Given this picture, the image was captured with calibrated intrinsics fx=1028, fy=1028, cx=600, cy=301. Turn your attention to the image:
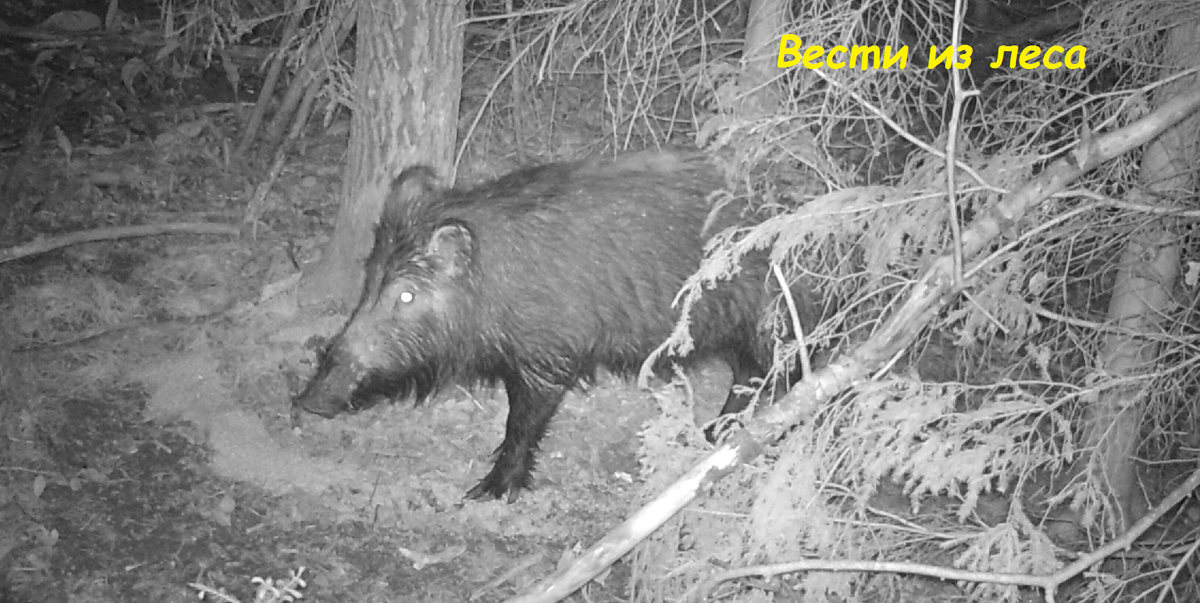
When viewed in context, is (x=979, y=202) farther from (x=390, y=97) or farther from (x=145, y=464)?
(x=145, y=464)

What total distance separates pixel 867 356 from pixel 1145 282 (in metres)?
2.42

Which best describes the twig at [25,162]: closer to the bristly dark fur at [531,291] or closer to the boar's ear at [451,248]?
Answer: the bristly dark fur at [531,291]

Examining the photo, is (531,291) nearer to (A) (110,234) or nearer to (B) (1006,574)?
(B) (1006,574)

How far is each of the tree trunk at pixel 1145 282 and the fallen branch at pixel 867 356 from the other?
90cm

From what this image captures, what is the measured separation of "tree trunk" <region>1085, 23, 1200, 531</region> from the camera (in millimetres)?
4462

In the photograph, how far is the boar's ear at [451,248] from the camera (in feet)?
16.4

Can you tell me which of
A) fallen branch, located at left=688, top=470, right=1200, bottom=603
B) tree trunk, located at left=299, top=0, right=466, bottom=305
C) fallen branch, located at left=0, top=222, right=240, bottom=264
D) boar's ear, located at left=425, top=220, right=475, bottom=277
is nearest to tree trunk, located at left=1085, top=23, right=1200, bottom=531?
fallen branch, located at left=688, top=470, right=1200, bottom=603

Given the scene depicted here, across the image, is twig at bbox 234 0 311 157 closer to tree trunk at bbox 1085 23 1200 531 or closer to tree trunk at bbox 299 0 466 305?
tree trunk at bbox 299 0 466 305

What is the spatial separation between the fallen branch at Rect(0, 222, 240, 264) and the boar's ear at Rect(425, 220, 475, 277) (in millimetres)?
2477

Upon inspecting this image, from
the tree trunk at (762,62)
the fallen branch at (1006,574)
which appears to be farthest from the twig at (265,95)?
the fallen branch at (1006,574)

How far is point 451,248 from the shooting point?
506 centimetres

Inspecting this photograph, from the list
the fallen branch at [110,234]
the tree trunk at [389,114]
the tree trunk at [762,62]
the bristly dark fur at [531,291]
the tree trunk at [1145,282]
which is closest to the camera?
the tree trunk at [1145,282]

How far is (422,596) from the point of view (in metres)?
4.62

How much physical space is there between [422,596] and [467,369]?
1288 millimetres
